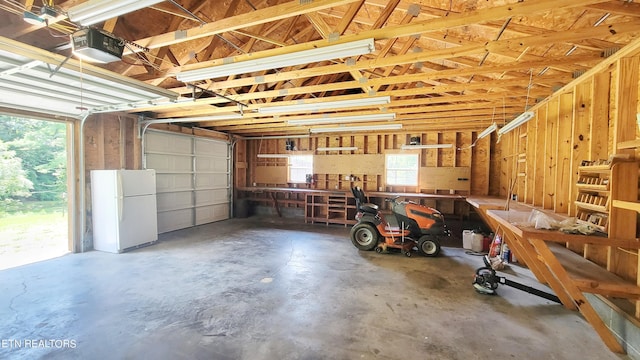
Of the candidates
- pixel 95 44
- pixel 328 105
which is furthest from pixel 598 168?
pixel 95 44

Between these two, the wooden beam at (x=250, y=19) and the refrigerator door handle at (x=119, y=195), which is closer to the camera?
the wooden beam at (x=250, y=19)

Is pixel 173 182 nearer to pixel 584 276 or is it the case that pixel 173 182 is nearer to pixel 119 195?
pixel 119 195

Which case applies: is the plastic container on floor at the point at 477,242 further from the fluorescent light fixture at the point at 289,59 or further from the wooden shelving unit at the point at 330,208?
the fluorescent light fixture at the point at 289,59

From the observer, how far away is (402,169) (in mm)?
7328

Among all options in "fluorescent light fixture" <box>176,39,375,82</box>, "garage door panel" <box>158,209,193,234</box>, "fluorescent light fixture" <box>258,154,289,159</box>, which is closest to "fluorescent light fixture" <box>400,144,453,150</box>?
"fluorescent light fixture" <box>258,154,289,159</box>

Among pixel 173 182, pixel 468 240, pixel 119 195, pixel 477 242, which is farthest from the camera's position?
pixel 173 182

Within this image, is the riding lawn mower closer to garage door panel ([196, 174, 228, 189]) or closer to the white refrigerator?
the white refrigerator

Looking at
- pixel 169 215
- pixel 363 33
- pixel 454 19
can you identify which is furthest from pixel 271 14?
pixel 169 215

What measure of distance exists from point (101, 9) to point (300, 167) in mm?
6766

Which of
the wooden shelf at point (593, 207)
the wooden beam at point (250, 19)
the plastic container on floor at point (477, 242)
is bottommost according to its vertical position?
the plastic container on floor at point (477, 242)

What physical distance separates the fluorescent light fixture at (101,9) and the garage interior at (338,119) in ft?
0.04

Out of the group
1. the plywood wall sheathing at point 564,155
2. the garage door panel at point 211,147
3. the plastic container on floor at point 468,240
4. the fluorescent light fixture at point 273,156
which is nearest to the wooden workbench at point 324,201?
the fluorescent light fixture at point 273,156

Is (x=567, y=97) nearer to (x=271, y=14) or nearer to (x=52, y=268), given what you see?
(x=271, y=14)

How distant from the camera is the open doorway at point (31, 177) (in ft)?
26.2
